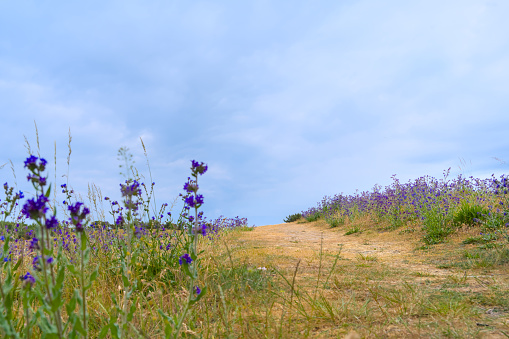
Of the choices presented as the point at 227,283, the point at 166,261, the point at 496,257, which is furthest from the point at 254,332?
the point at 496,257

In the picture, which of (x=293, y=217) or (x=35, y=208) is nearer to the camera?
(x=35, y=208)

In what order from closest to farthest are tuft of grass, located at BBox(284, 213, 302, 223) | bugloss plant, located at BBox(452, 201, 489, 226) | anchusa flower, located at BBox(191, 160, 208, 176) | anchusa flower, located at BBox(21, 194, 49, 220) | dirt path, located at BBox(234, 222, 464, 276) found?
anchusa flower, located at BBox(21, 194, 49, 220) < anchusa flower, located at BBox(191, 160, 208, 176) < dirt path, located at BBox(234, 222, 464, 276) < bugloss plant, located at BBox(452, 201, 489, 226) < tuft of grass, located at BBox(284, 213, 302, 223)

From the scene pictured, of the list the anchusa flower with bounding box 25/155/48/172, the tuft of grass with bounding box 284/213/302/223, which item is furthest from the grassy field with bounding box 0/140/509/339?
the tuft of grass with bounding box 284/213/302/223

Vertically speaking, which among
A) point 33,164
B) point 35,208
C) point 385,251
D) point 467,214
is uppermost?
point 33,164

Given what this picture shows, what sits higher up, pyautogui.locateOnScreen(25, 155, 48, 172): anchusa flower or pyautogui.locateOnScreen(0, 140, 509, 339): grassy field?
pyautogui.locateOnScreen(25, 155, 48, 172): anchusa flower

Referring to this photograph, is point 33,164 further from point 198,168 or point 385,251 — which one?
point 385,251

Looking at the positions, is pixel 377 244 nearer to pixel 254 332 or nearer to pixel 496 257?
pixel 496 257

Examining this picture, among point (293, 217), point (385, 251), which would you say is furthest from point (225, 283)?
point (293, 217)

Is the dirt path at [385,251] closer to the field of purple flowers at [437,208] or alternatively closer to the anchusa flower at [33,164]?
the field of purple flowers at [437,208]

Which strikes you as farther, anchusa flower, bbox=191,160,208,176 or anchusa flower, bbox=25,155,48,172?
anchusa flower, bbox=191,160,208,176

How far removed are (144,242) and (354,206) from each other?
39.0 feet

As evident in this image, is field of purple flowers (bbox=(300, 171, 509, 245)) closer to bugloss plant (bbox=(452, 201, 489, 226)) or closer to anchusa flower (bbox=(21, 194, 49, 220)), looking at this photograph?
bugloss plant (bbox=(452, 201, 489, 226))

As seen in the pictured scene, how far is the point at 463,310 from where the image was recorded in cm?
268

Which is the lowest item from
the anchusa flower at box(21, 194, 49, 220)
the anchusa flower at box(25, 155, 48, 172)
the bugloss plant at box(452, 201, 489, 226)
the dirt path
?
the dirt path
